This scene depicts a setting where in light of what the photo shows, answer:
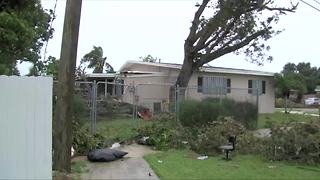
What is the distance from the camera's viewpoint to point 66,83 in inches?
450

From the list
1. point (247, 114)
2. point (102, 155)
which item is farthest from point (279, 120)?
point (102, 155)

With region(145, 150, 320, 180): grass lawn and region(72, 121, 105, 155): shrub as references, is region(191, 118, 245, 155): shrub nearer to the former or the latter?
region(145, 150, 320, 180): grass lawn

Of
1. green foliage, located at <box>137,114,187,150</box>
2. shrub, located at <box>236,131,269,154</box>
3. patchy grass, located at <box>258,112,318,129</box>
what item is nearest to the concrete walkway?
green foliage, located at <box>137,114,187,150</box>

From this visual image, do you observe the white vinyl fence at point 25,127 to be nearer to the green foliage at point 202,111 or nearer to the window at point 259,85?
the green foliage at point 202,111

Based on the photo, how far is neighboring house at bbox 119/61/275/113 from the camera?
31656 mm

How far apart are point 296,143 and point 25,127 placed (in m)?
8.19

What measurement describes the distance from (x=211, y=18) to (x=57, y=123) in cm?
2168

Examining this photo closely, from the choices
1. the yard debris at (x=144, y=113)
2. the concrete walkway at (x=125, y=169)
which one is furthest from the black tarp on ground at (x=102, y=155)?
the yard debris at (x=144, y=113)

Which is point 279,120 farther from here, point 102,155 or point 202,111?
point 102,155

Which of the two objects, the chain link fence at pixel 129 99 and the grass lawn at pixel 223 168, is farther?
the chain link fence at pixel 129 99

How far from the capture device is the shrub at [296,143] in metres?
14.1

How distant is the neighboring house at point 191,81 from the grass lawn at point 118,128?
279 inches

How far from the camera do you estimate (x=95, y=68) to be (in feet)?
201

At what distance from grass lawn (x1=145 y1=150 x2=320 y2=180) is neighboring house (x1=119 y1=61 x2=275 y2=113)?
13409 millimetres
